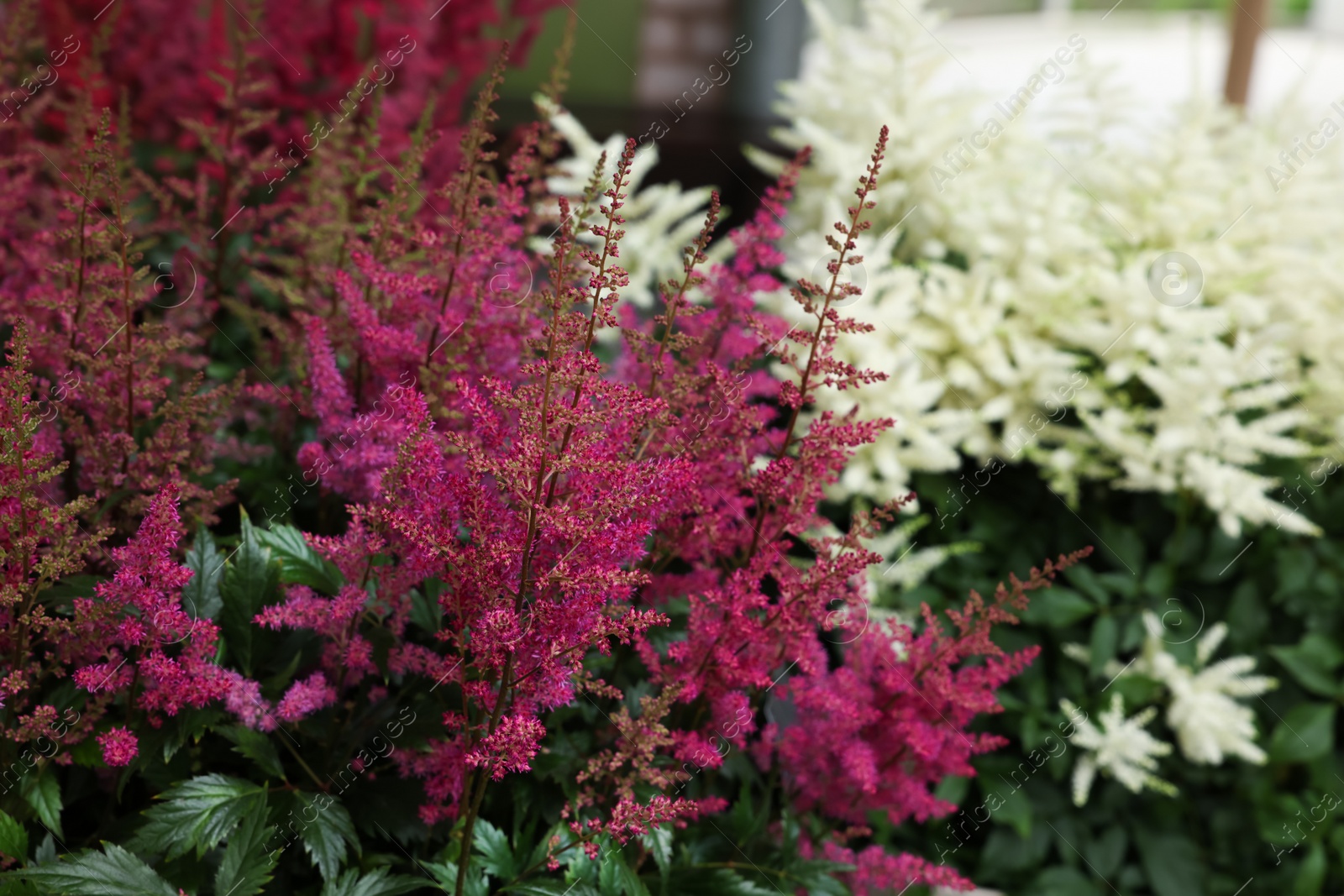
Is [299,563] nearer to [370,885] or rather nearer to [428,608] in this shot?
[428,608]

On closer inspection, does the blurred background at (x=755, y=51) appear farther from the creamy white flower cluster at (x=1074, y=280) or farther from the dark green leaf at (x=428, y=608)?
the dark green leaf at (x=428, y=608)

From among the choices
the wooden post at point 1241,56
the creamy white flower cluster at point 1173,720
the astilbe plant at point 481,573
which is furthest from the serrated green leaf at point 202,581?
the wooden post at point 1241,56

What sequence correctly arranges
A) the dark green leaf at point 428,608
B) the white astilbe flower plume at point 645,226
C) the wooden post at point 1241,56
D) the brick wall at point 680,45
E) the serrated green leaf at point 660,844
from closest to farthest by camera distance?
the serrated green leaf at point 660,844 < the dark green leaf at point 428,608 < the white astilbe flower plume at point 645,226 < the wooden post at point 1241,56 < the brick wall at point 680,45

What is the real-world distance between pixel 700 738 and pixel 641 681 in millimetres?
155

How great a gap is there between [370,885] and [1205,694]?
1.73 meters

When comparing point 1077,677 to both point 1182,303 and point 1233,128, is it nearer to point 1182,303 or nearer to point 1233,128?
point 1182,303

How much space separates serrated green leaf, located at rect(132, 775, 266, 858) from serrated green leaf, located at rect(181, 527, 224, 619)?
7.3 inches

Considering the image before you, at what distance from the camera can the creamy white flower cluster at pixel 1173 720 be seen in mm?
2117

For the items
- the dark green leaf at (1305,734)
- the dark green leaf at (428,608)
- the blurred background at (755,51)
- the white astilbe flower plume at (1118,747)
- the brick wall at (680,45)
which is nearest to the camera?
the dark green leaf at (428,608)

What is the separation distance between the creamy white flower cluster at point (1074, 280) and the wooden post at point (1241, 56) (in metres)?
0.89

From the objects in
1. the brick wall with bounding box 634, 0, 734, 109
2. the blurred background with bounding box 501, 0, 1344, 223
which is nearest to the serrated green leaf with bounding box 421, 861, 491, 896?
the blurred background with bounding box 501, 0, 1344, 223

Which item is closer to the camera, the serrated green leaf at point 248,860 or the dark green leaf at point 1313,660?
the serrated green leaf at point 248,860

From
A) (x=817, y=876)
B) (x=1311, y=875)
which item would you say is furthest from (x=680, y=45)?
(x=817, y=876)

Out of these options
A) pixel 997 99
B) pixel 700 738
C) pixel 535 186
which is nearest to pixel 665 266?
pixel 535 186
